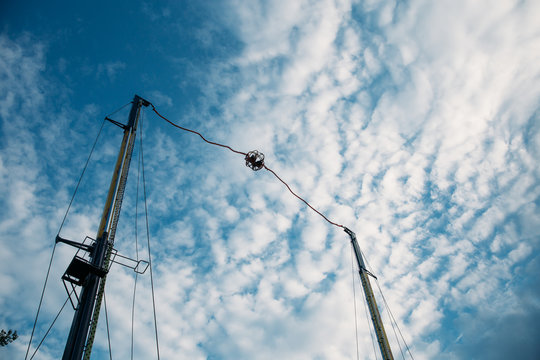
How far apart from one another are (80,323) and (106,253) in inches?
119

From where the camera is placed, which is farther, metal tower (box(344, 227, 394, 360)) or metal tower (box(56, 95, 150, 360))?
metal tower (box(344, 227, 394, 360))

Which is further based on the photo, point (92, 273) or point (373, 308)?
point (373, 308)

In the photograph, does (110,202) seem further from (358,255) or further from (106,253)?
(358,255)

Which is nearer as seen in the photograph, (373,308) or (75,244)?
(75,244)

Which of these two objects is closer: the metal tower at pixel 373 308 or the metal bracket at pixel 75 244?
the metal bracket at pixel 75 244

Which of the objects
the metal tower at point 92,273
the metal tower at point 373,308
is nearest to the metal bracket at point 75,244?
the metal tower at point 92,273

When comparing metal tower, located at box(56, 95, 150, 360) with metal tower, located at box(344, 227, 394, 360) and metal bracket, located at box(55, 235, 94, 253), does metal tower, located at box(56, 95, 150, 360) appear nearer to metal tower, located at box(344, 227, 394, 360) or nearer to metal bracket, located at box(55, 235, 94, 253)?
metal bracket, located at box(55, 235, 94, 253)

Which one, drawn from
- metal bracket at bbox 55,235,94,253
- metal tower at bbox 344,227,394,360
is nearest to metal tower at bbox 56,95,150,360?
metal bracket at bbox 55,235,94,253

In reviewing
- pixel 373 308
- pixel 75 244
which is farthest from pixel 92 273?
pixel 373 308

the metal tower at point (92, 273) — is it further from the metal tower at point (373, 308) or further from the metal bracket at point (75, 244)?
the metal tower at point (373, 308)

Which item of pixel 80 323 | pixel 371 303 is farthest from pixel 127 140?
pixel 371 303

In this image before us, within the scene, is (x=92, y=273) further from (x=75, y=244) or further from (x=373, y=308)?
(x=373, y=308)

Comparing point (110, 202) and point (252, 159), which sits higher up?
point (252, 159)

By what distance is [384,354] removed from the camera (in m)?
16.3
